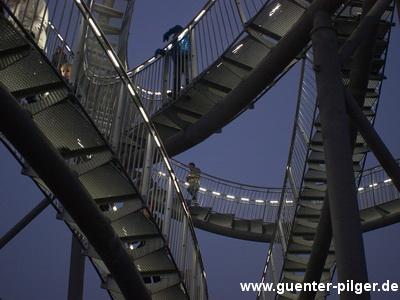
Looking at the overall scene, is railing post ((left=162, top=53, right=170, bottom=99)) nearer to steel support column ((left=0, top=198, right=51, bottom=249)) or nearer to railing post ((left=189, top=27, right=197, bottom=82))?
railing post ((left=189, top=27, right=197, bottom=82))

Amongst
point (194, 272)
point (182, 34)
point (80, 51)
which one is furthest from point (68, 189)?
point (182, 34)

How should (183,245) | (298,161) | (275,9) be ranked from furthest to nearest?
1. (298,161)
2. (275,9)
3. (183,245)

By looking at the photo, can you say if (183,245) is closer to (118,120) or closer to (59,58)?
(118,120)

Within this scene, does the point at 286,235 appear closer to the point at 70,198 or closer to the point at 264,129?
the point at 70,198

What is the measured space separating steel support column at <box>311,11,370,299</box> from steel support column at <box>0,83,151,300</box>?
3.31m

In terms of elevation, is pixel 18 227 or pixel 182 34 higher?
pixel 182 34

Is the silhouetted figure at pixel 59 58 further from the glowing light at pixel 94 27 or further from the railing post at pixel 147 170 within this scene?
the railing post at pixel 147 170

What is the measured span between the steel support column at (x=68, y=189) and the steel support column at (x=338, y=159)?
3307 millimetres

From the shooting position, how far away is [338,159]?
8109 mm

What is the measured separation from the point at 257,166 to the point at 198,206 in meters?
63.9

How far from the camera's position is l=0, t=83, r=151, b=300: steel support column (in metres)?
7.40

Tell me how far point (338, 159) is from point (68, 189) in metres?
3.76

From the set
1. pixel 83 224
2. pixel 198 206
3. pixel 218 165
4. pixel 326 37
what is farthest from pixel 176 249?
pixel 218 165

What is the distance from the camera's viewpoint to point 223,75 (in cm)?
1212
